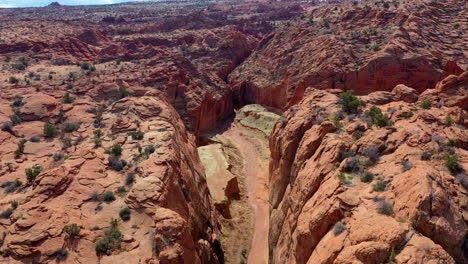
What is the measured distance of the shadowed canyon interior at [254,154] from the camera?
12.6m

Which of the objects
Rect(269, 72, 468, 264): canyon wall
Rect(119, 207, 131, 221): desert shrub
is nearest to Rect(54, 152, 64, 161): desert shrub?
Rect(119, 207, 131, 221): desert shrub

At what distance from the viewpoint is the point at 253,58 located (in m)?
60.9

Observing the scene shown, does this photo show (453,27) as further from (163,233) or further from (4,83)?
(4,83)

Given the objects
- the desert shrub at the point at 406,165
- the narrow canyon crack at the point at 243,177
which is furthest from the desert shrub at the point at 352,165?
the narrow canyon crack at the point at 243,177

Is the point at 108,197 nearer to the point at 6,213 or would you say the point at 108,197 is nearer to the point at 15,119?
the point at 6,213

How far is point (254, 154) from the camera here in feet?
131

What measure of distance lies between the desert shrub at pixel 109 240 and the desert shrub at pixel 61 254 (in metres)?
1.26

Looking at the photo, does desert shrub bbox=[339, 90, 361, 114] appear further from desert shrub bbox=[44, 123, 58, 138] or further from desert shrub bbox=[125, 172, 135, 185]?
desert shrub bbox=[44, 123, 58, 138]

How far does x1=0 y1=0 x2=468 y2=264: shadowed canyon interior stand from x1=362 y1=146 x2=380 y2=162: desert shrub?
70mm

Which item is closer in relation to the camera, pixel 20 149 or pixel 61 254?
pixel 61 254

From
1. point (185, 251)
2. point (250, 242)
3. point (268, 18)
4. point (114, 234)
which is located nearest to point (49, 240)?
point (114, 234)

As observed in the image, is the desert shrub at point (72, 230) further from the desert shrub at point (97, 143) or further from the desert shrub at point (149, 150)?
the desert shrub at point (97, 143)

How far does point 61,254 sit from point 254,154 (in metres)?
28.7

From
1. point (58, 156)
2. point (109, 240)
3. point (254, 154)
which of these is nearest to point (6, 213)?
point (109, 240)
